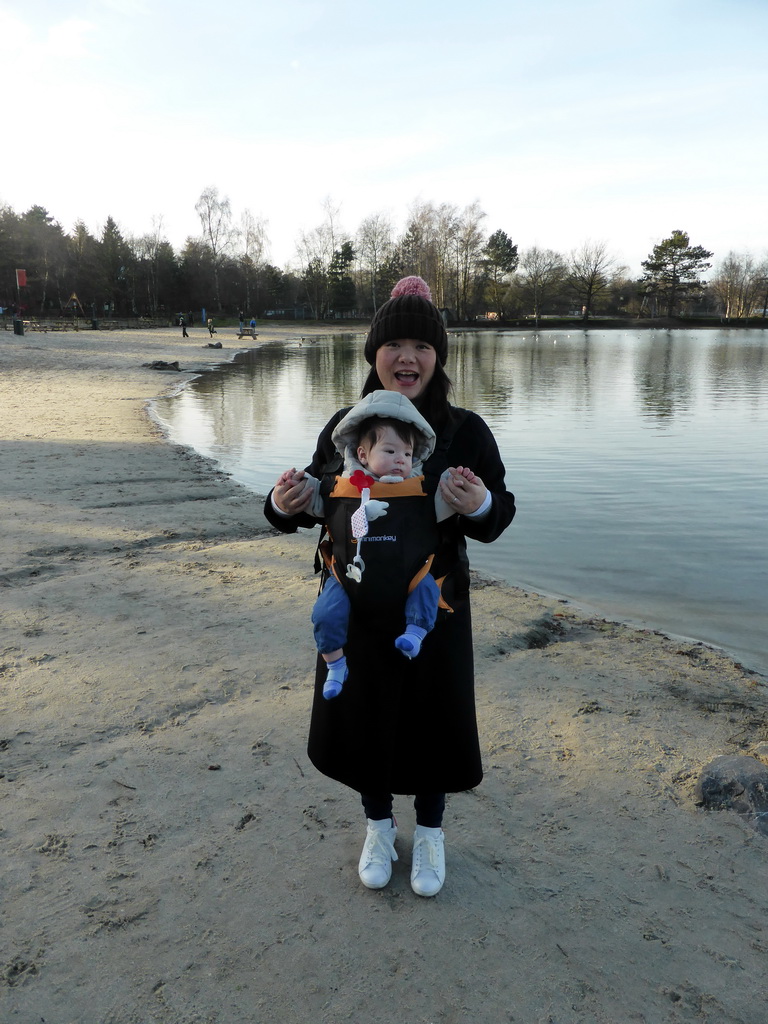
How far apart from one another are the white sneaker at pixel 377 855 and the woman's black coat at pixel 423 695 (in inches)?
10.0

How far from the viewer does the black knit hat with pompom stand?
7.73 feet

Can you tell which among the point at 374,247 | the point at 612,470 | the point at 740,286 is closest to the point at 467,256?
the point at 374,247

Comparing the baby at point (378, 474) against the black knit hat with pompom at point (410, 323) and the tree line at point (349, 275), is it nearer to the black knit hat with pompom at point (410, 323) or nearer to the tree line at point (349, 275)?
the black knit hat with pompom at point (410, 323)

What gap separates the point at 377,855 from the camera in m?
2.47

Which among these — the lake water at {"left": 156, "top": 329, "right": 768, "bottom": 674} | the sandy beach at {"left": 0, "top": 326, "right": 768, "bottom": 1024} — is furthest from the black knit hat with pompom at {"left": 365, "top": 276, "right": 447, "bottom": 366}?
the lake water at {"left": 156, "top": 329, "right": 768, "bottom": 674}

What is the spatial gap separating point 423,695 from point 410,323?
1258 millimetres

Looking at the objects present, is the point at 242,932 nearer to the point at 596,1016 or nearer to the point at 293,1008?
the point at 293,1008

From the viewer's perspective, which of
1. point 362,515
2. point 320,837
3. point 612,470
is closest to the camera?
point 362,515

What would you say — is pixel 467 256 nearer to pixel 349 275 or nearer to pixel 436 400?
pixel 349 275

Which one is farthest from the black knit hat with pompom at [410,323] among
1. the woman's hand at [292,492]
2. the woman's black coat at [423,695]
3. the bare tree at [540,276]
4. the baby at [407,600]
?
the bare tree at [540,276]

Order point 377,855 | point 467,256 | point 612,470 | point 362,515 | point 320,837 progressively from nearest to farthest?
point 362,515 < point 377,855 < point 320,837 < point 612,470 < point 467,256

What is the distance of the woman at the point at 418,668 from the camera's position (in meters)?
2.22

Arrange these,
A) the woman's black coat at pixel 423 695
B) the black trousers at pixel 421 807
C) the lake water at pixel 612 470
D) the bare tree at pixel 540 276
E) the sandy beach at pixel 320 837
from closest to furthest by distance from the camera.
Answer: the sandy beach at pixel 320 837 → the woman's black coat at pixel 423 695 → the black trousers at pixel 421 807 → the lake water at pixel 612 470 → the bare tree at pixel 540 276

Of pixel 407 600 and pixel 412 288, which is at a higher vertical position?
pixel 412 288
